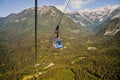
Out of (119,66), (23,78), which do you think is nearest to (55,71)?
(23,78)

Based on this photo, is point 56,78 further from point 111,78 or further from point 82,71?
point 111,78

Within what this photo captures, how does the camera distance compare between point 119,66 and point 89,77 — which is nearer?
point 89,77

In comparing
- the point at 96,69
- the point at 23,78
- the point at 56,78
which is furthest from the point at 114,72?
the point at 23,78

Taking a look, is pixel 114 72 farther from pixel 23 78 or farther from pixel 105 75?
pixel 23 78

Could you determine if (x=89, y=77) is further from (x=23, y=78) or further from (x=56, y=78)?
(x=23, y=78)

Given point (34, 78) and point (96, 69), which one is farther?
point (96, 69)

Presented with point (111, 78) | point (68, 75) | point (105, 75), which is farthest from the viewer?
point (68, 75)

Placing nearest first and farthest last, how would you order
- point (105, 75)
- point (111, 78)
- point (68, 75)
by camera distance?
point (111, 78) → point (105, 75) → point (68, 75)

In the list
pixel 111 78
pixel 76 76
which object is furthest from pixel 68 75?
pixel 111 78
